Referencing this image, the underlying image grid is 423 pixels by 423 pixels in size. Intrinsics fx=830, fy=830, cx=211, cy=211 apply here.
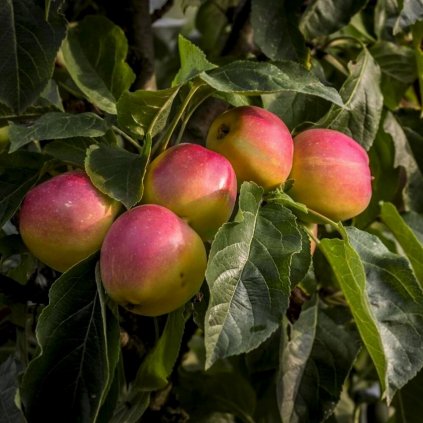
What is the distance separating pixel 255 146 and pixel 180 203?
94 millimetres

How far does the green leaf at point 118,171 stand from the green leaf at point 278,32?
278mm

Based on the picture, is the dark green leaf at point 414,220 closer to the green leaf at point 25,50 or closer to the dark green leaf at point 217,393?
the dark green leaf at point 217,393

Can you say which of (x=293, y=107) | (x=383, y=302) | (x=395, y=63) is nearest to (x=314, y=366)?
(x=383, y=302)

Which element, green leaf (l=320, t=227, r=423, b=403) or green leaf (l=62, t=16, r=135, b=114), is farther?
green leaf (l=62, t=16, r=135, b=114)

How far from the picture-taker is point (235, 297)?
25.0 inches

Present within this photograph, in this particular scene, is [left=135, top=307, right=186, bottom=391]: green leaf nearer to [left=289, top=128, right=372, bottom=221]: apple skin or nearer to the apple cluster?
the apple cluster

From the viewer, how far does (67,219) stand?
2.21 ft

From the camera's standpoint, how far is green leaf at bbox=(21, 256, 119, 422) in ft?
2.24

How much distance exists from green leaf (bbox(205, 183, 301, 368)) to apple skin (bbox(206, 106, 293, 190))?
33 mm

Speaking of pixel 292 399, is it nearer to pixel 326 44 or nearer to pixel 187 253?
pixel 187 253

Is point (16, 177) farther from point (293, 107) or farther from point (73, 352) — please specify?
point (293, 107)

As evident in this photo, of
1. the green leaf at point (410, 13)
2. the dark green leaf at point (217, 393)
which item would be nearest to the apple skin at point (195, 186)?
the green leaf at point (410, 13)

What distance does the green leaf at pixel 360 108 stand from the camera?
895 millimetres

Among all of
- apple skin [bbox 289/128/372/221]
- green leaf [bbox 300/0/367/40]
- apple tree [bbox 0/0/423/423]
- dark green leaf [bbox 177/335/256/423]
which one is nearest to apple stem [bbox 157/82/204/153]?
apple tree [bbox 0/0/423/423]
